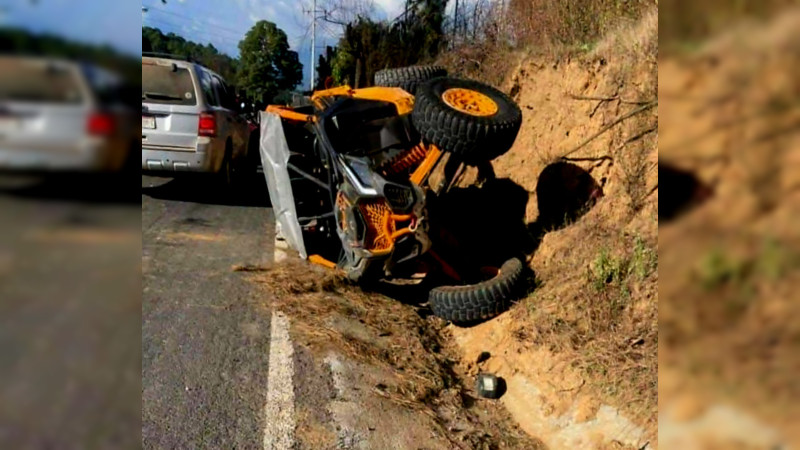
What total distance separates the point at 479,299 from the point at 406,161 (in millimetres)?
1421

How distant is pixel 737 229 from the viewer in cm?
73

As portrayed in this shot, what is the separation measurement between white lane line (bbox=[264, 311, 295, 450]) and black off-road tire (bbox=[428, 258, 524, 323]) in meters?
1.28

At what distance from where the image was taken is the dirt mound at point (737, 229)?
0.72 meters

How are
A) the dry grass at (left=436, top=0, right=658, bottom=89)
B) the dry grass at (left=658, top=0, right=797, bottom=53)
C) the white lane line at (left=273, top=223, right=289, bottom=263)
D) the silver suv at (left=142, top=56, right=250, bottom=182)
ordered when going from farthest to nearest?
the dry grass at (left=436, top=0, right=658, bottom=89)
the white lane line at (left=273, top=223, right=289, bottom=263)
the silver suv at (left=142, top=56, right=250, bottom=182)
the dry grass at (left=658, top=0, right=797, bottom=53)

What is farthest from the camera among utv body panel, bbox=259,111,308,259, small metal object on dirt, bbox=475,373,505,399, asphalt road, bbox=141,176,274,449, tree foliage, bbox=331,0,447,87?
tree foliage, bbox=331,0,447,87

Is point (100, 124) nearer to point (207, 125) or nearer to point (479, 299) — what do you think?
point (479, 299)

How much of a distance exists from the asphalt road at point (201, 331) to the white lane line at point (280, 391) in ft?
0.16

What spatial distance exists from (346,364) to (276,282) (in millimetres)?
1710

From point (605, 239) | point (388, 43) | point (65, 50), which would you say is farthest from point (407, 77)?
point (65, 50)

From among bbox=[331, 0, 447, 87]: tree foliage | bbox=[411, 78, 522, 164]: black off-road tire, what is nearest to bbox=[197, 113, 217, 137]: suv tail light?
bbox=[331, 0, 447, 87]: tree foliage

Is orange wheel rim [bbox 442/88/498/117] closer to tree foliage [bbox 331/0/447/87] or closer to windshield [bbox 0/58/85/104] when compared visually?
tree foliage [bbox 331/0/447/87]

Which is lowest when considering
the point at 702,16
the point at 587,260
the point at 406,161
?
the point at 587,260

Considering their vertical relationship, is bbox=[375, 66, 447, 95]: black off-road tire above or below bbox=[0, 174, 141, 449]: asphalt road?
above

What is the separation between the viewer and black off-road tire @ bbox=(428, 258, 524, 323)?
17.5 feet
